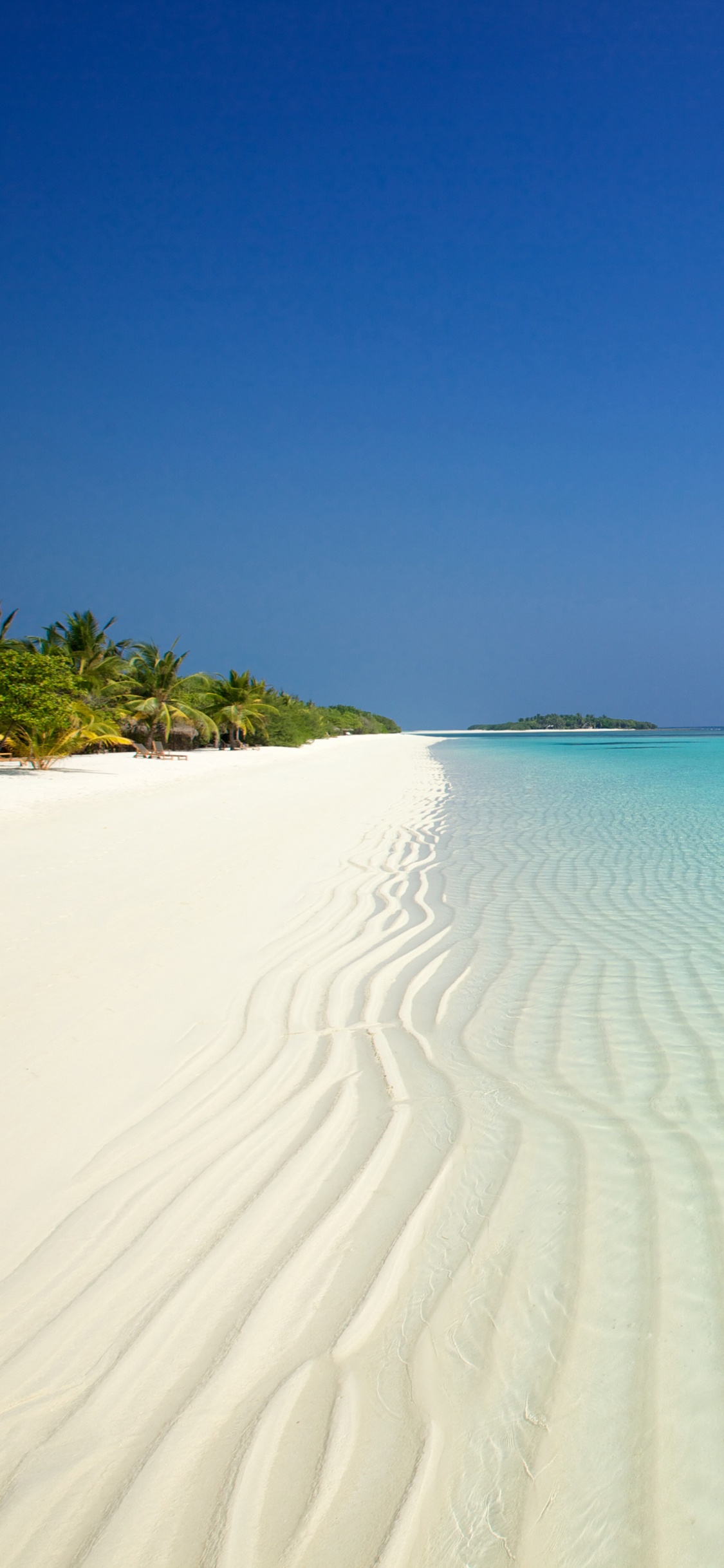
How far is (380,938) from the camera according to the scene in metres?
5.10

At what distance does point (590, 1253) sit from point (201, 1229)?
1097 millimetres

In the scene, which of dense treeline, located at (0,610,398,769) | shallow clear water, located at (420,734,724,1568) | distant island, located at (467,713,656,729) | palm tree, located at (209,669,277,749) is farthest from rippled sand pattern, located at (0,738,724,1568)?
distant island, located at (467,713,656,729)

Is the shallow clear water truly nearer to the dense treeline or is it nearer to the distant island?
the dense treeline

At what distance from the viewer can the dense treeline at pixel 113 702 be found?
17188mm

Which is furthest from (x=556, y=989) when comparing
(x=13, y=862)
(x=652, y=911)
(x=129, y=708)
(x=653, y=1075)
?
(x=129, y=708)

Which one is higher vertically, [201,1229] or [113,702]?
[113,702]

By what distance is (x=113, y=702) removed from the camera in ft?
93.1

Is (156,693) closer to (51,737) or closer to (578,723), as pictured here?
(51,737)

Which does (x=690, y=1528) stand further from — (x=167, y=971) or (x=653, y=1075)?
(x=167, y=971)

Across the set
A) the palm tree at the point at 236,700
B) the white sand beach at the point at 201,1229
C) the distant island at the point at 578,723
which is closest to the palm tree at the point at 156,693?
the palm tree at the point at 236,700

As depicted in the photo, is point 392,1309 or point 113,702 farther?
point 113,702

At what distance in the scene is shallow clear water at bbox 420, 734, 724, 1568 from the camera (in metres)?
1.38

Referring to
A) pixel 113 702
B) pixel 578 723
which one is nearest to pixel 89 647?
pixel 113 702

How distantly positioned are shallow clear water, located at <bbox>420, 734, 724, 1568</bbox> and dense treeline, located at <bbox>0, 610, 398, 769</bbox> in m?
14.7
